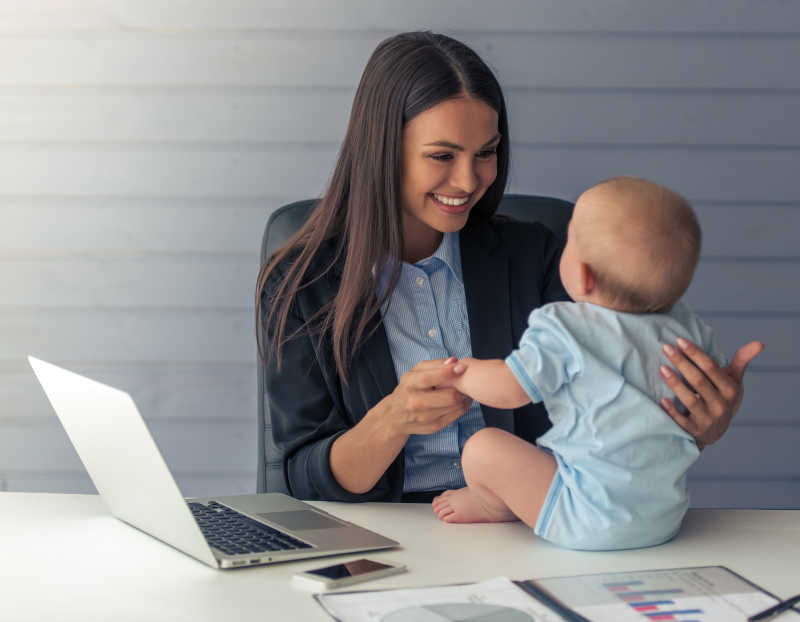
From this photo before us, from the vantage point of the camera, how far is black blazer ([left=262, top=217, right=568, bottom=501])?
1846 millimetres

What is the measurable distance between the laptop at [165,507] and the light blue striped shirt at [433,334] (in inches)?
16.5

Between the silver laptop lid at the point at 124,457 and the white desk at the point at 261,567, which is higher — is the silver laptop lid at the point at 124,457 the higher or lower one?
the higher one

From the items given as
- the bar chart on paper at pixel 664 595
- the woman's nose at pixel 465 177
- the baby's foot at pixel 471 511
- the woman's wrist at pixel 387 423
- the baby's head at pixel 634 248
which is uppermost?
the woman's nose at pixel 465 177

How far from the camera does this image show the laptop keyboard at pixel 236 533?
1.28 metres

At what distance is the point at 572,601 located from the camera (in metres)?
1.10

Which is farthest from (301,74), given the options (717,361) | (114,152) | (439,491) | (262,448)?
(717,361)

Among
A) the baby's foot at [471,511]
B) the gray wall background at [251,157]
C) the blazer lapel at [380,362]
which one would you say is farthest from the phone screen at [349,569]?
the gray wall background at [251,157]

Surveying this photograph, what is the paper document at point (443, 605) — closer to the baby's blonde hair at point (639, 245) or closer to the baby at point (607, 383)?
the baby at point (607, 383)

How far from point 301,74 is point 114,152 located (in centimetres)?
60

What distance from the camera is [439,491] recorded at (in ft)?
6.22

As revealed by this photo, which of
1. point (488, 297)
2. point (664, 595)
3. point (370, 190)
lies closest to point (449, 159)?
point (370, 190)

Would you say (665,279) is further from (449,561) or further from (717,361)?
(449,561)

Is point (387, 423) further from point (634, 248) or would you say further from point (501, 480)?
point (634, 248)

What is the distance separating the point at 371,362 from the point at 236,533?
0.59 m
